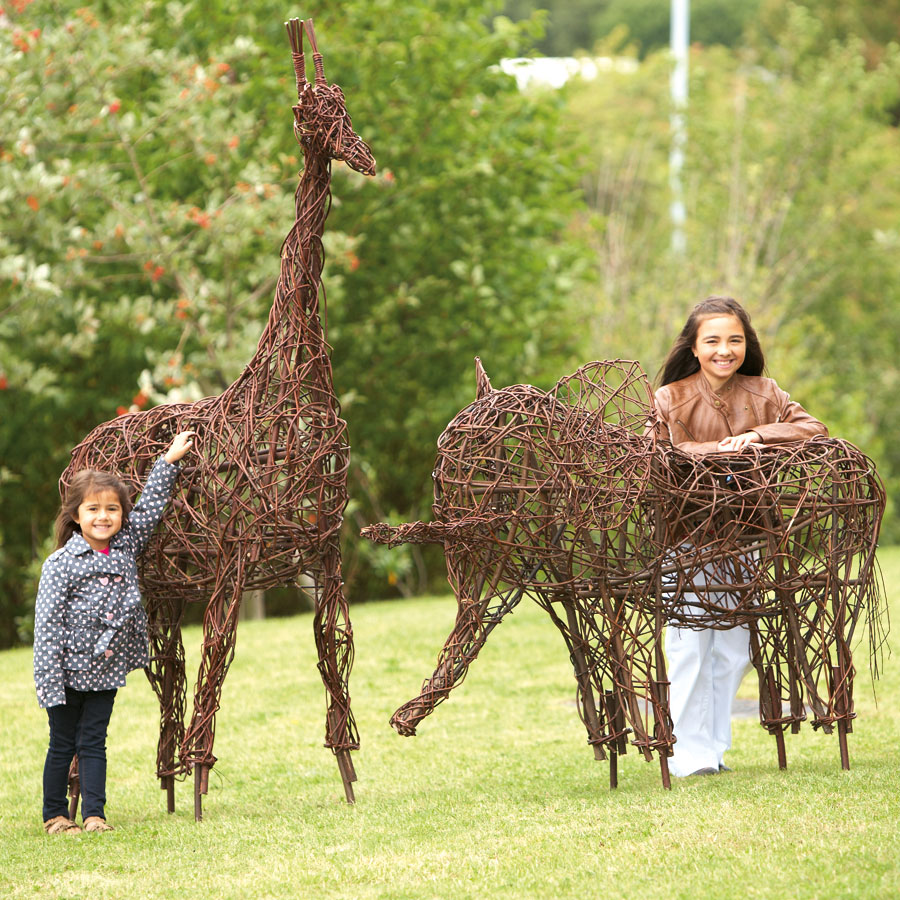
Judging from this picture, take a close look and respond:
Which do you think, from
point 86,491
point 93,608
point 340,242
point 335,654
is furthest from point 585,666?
point 340,242

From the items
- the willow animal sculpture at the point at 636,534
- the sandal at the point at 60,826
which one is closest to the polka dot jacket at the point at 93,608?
the sandal at the point at 60,826

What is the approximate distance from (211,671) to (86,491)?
0.87m

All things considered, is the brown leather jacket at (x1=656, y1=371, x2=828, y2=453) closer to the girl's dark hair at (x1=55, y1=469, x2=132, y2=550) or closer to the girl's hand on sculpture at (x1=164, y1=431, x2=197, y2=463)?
the girl's hand on sculpture at (x1=164, y1=431, x2=197, y2=463)

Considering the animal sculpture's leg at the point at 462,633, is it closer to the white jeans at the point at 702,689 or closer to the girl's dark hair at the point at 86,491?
the white jeans at the point at 702,689

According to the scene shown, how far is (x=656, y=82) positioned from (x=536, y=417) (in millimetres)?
22275

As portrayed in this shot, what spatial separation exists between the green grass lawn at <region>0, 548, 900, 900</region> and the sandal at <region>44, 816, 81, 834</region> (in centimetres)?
7

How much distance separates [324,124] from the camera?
4777mm

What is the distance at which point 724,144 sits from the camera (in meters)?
19.2

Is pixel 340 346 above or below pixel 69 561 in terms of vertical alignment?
above

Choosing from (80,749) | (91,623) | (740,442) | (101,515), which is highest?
(740,442)

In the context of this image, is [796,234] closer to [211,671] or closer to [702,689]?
[702,689]

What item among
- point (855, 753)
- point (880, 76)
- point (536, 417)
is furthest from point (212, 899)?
point (880, 76)

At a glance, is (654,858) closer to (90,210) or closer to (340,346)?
(90,210)

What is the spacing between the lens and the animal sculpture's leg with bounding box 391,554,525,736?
15.4 feet
